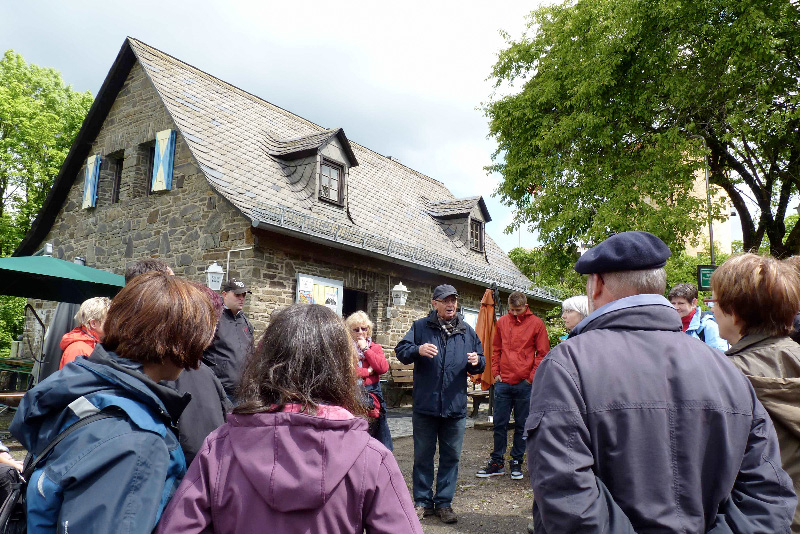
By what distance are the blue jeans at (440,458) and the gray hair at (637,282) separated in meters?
3.24

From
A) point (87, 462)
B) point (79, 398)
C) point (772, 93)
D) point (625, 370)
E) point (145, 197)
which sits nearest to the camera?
point (87, 462)

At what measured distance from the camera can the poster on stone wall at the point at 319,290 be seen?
35.4 ft

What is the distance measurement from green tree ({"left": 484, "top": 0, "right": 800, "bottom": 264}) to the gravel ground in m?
6.16

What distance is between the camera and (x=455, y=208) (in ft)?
58.6

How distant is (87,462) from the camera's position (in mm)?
1369

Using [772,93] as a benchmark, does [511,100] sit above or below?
above

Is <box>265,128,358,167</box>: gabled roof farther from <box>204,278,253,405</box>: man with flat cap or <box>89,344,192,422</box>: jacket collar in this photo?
<box>89,344,192,422</box>: jacket collar

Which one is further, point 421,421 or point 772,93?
point 772,93

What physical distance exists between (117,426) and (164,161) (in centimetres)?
1105

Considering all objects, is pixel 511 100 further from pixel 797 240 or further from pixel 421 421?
pixel 421 421

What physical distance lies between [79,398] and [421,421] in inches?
145

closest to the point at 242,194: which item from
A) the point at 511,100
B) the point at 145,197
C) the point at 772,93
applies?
the point at 145,197

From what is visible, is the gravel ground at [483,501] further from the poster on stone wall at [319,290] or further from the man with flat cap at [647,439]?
the poster on stone wall at [319,290]

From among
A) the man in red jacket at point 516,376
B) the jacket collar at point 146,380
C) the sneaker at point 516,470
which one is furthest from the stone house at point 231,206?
the jacket collar at point 146,380
